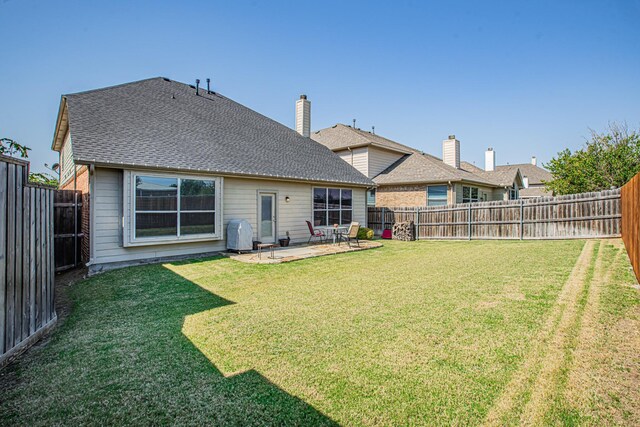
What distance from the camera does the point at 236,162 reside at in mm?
10766

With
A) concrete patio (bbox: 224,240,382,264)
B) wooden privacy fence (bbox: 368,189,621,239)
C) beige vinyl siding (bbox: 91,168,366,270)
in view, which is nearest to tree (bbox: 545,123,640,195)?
wooden privacy fence (bbox: 368,189,621,239)

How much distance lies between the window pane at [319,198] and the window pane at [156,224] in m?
5.82

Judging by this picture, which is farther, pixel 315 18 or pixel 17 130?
pixel 17 130

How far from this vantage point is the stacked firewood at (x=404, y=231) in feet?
48.5

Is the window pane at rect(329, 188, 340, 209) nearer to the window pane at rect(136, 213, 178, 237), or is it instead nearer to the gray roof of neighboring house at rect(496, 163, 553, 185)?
the window pane at rect(136, 213, 178, 237)

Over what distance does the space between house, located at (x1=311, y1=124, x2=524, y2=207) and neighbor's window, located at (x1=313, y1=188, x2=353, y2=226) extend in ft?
16.5

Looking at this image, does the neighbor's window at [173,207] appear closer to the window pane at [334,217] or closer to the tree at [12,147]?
the tree at [12,147]

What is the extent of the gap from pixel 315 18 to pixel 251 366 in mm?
12041

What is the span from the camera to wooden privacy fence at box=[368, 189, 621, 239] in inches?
463

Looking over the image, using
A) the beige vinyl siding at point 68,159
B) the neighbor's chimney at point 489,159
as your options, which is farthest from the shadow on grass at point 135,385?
the neighbor's chimney at point 489,159

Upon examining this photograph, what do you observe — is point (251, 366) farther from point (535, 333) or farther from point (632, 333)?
point (632, 333)

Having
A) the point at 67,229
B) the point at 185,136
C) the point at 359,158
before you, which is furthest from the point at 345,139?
the point at 67,229

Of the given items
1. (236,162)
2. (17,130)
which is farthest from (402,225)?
(17,130)

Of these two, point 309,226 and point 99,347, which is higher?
point 309,226
